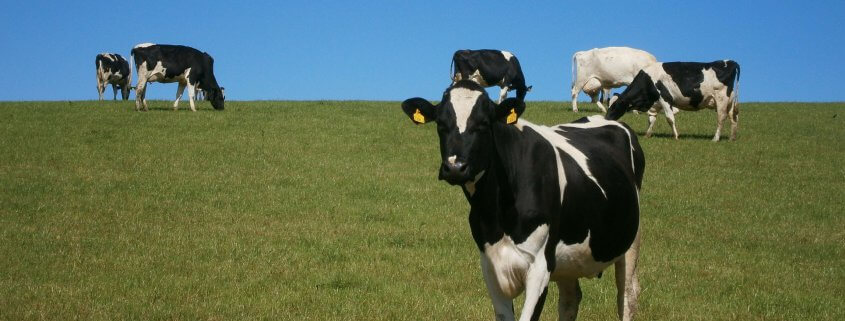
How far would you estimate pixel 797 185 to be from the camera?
2052 cm

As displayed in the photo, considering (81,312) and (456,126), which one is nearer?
(456,126)

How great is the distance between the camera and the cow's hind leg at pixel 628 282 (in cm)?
845

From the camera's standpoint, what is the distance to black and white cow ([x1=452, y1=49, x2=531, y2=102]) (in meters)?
35.9

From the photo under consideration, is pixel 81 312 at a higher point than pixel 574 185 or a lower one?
lower

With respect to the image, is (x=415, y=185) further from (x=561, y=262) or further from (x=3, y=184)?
(x=561, y=262)

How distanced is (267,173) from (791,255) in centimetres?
1093

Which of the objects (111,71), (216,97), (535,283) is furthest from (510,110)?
(111,71)

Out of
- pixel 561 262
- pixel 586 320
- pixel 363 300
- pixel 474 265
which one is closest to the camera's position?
pixel 561 262

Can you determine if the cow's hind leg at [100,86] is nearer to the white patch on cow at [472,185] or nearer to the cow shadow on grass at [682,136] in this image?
the cow shadow on grass at [682,136]

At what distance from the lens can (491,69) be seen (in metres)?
36.0

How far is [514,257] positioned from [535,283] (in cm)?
22

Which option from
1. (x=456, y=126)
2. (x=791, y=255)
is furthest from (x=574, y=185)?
(x=791, y=255)

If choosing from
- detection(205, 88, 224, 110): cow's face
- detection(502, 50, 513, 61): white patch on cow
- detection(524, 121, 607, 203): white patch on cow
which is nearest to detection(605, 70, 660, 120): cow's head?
detection(502, 50, 513, 61): white patch on cow

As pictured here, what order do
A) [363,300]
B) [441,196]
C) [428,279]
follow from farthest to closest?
[441,196] → [428,279] → [363,300]
